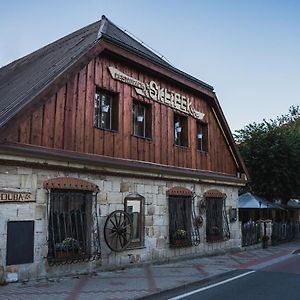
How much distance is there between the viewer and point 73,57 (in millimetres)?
11039

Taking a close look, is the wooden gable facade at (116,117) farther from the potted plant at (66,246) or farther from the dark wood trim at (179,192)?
the potted plant at (66,246)

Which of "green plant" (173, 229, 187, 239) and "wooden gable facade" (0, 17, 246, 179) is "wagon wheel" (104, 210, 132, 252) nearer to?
"wooden gable facade" (0, 17, 246, 179)

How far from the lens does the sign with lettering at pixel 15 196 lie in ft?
29.9

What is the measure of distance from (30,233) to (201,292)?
4.05 m

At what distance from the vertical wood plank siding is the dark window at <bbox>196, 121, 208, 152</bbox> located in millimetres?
408

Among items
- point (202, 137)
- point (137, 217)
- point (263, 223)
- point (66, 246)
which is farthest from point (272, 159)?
point (66, 246)

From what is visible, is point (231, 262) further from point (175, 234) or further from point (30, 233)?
point (30, 233)

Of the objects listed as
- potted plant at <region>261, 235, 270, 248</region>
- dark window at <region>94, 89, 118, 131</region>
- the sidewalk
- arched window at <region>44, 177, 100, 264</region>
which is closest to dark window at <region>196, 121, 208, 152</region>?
the sidewalk

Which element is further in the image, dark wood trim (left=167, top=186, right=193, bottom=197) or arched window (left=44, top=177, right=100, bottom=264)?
dark wood trim (left=167, top=186, right=193, bottom=197)

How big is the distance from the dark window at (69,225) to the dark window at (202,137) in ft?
22.4

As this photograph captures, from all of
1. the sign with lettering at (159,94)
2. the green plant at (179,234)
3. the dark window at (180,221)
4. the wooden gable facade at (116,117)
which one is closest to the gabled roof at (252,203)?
the wooden gable facade at (116,117)

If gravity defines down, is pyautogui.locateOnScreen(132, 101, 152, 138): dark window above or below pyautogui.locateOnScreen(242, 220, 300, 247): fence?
above

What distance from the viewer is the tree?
25.1 m

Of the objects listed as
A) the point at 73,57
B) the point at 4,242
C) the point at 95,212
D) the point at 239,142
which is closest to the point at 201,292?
the point at 95,212
